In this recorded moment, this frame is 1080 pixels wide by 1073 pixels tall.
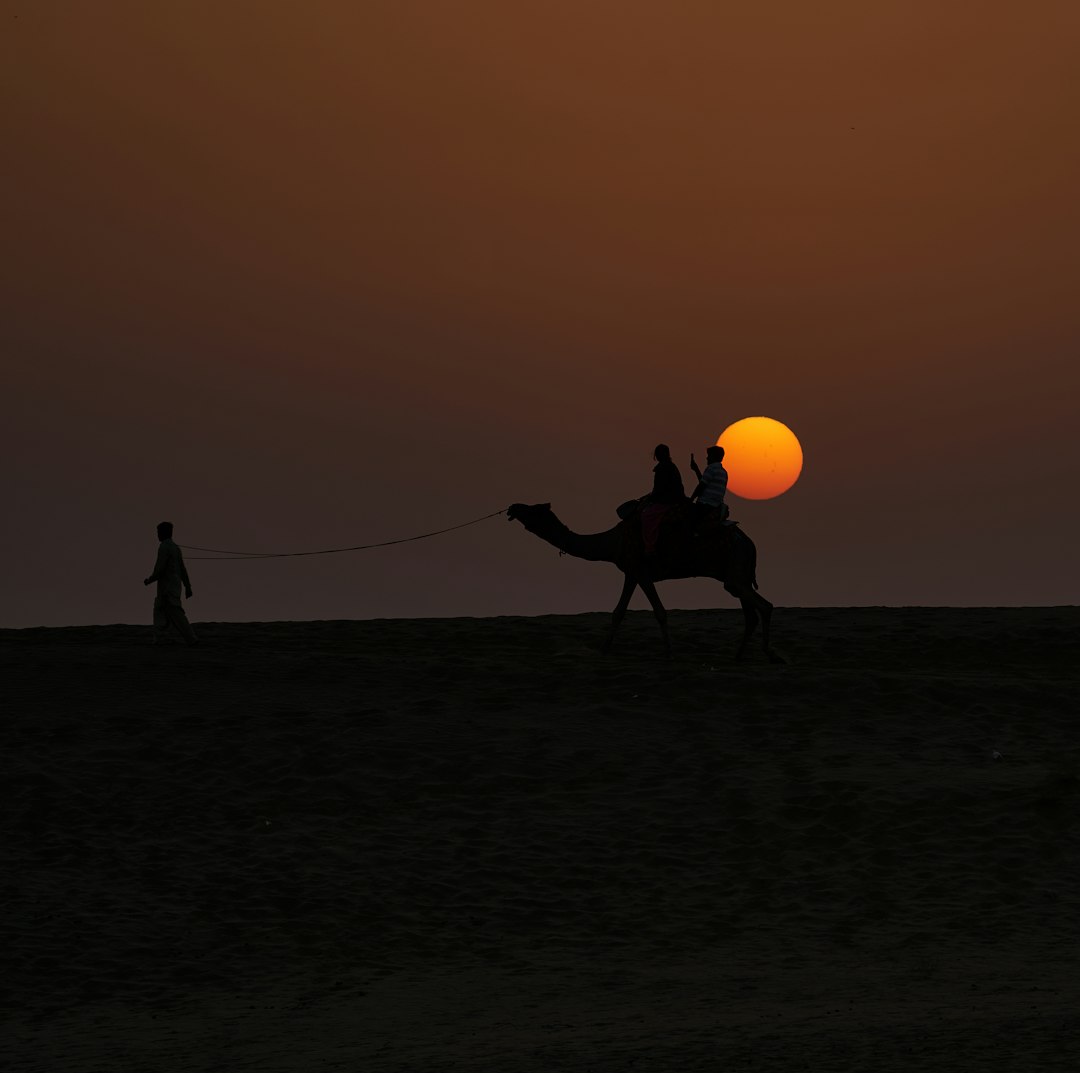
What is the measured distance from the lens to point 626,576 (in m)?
23.8

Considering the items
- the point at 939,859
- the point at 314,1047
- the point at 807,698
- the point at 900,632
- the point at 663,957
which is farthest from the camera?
the point at 900,632

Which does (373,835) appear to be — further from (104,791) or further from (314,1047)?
(314,1047)

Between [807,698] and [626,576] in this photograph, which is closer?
[807,698]

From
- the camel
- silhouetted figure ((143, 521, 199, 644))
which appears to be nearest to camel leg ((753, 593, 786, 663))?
the camel

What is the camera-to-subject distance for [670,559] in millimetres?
23547

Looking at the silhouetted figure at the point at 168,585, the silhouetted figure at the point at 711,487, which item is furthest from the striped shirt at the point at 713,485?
the silhouetted figure at the point at 168,585

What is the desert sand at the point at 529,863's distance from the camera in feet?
36.0

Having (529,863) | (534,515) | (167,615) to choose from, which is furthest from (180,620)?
(529,863)

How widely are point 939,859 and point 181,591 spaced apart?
11946 mm

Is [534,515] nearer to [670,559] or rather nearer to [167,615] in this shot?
[670,559]

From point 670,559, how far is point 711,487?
3.94ft

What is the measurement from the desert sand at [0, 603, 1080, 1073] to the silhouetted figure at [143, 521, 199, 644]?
67 cm

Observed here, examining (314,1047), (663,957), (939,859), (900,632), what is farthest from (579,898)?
(900,632)

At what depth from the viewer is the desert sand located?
11.0 m
